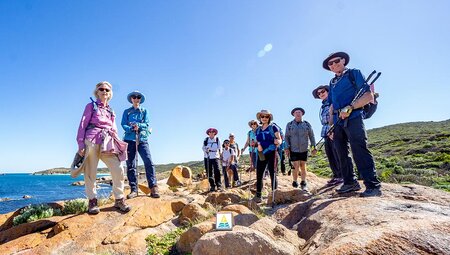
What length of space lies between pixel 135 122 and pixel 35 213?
9.10 ft

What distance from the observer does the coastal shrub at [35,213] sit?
19.2ft

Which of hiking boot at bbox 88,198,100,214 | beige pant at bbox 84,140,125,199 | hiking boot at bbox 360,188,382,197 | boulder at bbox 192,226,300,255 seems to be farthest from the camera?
hiking boot at bbox 88,198,100,214

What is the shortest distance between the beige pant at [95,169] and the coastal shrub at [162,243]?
4.08 ft

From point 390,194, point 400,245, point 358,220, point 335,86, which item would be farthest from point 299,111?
point 400,245

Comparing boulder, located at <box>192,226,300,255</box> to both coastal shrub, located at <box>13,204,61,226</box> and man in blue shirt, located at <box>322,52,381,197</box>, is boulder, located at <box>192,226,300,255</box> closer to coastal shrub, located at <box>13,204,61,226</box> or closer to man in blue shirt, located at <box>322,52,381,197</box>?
man in blue shirt, located at <box>322,52,381,197</box>

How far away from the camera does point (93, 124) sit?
536 centimetres

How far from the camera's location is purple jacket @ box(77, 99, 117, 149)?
5.19 meters

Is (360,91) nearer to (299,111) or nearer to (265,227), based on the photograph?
(265,227)

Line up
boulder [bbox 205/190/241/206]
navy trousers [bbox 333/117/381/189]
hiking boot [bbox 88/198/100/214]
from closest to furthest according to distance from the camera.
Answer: navy trousers [bbox 333/117/381/189]
hiking boot [bbox 88/198/100/214]
boulder [bbox 205/190/241/206]

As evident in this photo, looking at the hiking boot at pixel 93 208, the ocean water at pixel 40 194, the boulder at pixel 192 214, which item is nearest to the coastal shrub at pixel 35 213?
the hiking boot at pixel 93 208

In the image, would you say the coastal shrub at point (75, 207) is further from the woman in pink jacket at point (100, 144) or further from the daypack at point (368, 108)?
the daypack at point (368, 108)

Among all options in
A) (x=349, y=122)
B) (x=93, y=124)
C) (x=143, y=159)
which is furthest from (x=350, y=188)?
(x=93, y=124)

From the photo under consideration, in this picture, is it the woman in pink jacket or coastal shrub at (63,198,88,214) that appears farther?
coastal shrub at (63,198,88,214)

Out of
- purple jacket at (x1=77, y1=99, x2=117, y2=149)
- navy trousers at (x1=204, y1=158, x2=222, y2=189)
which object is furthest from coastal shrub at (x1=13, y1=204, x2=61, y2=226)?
navy trousers at (x1=204, y1=158, x2=222, y2=189)
